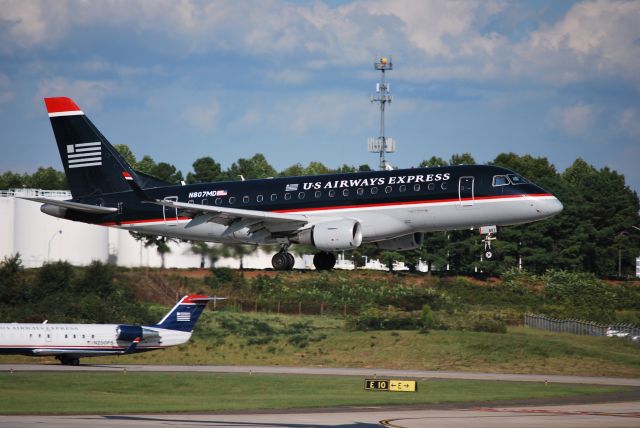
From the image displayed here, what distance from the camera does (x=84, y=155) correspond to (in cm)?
7481

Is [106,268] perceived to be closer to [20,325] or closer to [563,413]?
[20,325]

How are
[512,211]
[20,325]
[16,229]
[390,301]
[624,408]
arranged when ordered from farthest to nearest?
[16,229], [390,301], [20,325], [624,408], [512,211]

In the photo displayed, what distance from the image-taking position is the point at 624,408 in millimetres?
65188

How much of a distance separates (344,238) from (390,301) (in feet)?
184

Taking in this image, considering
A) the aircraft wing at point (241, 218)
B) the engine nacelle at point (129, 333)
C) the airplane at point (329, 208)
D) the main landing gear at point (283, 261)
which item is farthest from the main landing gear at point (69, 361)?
the main landing gear at point (283, 261)

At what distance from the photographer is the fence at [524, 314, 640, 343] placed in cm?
10081

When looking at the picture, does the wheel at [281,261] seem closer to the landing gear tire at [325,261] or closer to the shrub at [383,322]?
the landing gear tire at [325,261]

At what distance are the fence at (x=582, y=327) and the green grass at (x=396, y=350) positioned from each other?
1.98m

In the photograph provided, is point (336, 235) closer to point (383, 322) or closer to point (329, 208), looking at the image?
point (329, 208)

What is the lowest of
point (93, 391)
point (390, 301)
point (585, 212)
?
point (93, 391)

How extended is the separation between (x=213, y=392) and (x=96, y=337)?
835 inches

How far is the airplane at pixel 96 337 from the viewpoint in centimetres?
8944

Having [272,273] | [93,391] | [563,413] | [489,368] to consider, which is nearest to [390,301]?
[272,273]

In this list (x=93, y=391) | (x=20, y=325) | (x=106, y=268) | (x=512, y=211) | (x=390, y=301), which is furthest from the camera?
(x=390, y=301)
